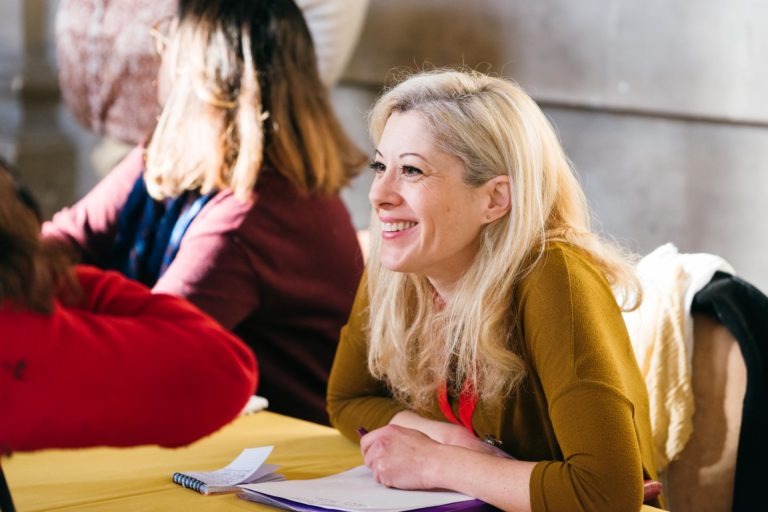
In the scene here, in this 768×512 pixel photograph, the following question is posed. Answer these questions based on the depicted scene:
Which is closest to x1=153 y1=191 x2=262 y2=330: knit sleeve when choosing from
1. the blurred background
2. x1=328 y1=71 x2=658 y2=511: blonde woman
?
x1=328 y1=71 x2=658 y2=511: blonde woman

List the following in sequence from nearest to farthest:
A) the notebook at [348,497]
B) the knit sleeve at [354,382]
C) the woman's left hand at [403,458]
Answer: the notebook at [348,497] < the woman's left hand at [403,458] < the knit sleeve at [354,382]

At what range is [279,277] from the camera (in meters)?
2.45

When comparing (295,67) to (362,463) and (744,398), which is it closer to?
(362,463)

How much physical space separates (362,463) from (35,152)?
3.60 meters

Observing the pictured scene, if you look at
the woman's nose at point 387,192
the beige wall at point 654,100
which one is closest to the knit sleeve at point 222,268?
the woman's nose at point 387,192

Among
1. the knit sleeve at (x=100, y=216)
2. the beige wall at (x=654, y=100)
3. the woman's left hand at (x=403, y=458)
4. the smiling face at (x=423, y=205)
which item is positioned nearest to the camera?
the woman's left hand at (x=403, y=458)

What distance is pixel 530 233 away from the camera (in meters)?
1.71

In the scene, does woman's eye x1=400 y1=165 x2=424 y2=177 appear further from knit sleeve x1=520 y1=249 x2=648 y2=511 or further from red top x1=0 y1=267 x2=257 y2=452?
red top x1=0 y1=267 x2=257 y2=452

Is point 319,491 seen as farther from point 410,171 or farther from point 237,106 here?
point 237,106

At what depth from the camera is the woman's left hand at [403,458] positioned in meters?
1.61

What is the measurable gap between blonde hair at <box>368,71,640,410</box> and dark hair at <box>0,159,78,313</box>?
0.74 m

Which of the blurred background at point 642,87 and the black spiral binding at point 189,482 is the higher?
the blurred background at point 642,87

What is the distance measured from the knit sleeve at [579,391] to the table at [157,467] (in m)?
0.13

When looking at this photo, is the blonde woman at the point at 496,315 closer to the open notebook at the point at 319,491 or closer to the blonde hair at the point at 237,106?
the open notebook at the point at 319,491
